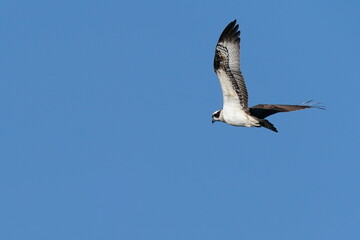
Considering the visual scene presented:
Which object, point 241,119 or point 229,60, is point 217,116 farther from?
point 229,60

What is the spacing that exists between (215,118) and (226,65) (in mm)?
2153

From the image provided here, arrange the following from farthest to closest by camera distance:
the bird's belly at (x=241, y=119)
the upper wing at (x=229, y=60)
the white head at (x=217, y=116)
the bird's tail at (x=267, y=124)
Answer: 1. the white head at (x=217, y=116)
2. the bird's belly at (x=241, y=119)
3. the upper wing at (x=229, y=60)
4. the bird's tail at (x=267, y=124)

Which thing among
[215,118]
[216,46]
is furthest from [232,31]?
[215,118]

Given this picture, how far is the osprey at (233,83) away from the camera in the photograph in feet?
115

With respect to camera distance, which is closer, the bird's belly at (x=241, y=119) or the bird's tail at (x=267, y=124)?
the bird's tail at (x=267, y=124)

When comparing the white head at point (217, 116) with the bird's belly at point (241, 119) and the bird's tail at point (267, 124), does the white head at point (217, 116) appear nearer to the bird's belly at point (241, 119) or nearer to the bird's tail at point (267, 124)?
the bird's belly at point (241, 119)

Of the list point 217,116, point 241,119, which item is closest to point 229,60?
point 241,119

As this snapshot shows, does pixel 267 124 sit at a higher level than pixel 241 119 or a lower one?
lower

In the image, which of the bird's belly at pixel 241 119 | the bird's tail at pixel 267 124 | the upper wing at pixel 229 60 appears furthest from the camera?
the bird's belly at pixel 241 119

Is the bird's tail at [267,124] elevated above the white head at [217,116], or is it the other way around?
the white head at [217,116]

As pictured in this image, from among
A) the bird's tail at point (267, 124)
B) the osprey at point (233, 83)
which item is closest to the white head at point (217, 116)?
the osprey at point (233, 83)

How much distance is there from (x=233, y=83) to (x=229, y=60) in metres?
0.68

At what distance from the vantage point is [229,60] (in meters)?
35.0

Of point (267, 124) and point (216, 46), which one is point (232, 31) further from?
point (267, 124)
